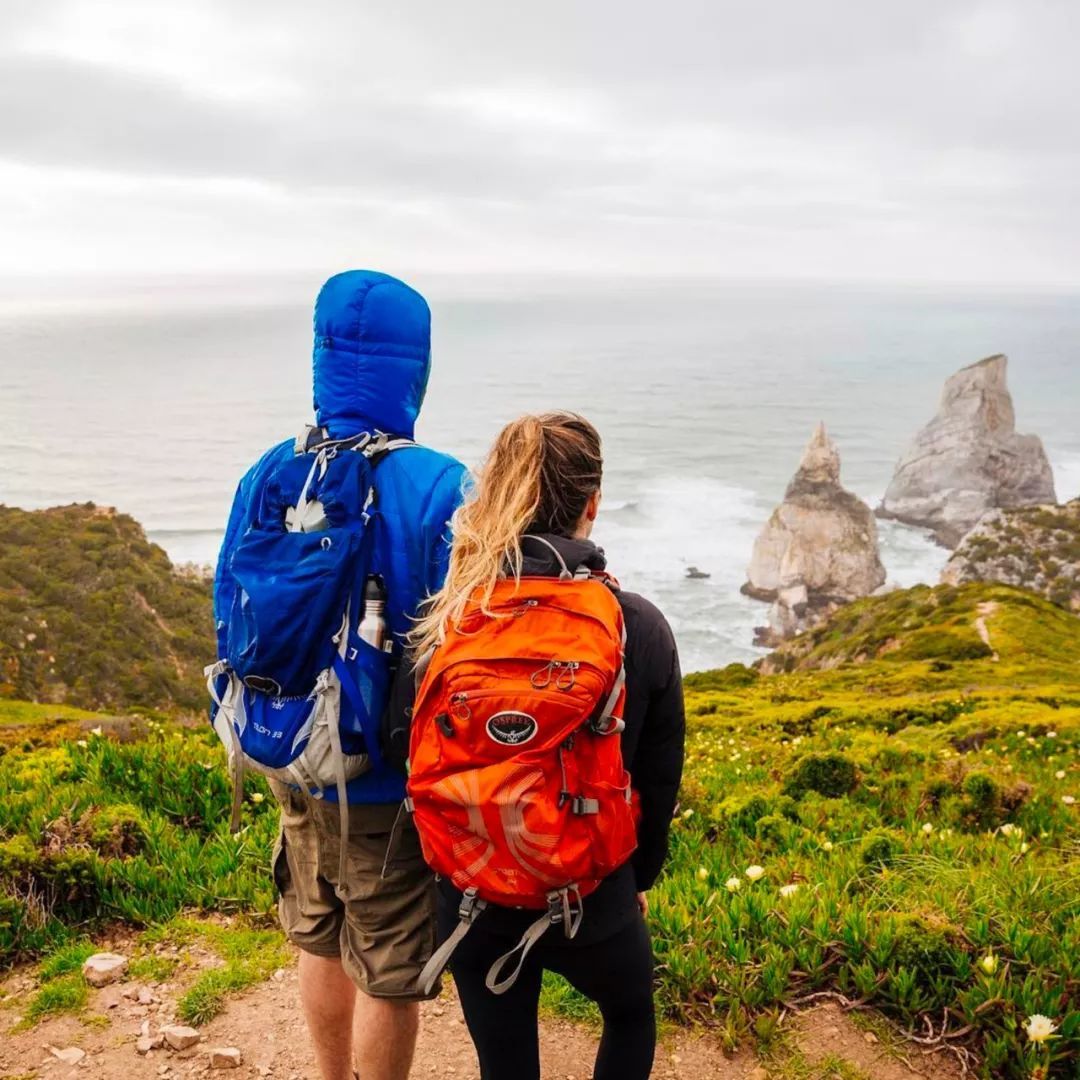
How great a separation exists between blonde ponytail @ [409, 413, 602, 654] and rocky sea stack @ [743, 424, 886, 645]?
89530 mm

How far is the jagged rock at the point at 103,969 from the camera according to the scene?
4.51 metres

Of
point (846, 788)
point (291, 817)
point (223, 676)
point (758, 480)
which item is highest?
point (223, 676)

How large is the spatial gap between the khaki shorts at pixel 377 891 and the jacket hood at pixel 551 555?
989 millimetres

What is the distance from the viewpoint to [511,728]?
242 centimetres

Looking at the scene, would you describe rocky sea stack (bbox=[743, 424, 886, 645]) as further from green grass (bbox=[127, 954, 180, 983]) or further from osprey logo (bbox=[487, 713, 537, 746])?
osprey logo (bbox=[487, 713, 537, 746])

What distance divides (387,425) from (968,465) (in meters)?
139

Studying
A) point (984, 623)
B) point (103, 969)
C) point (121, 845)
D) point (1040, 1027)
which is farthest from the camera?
point (984, 623)

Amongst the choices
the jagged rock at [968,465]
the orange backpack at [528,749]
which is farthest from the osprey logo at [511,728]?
the jagged rock at [968,465]

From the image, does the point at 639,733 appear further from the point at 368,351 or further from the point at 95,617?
the point at 95,617

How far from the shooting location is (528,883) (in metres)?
2.49

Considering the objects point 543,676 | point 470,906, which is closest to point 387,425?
point 543,676

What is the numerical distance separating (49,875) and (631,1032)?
12.2 ft

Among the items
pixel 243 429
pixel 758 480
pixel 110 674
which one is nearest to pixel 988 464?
pixel 758 480

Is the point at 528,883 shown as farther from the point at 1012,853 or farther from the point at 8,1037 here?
the point at 1012,853
